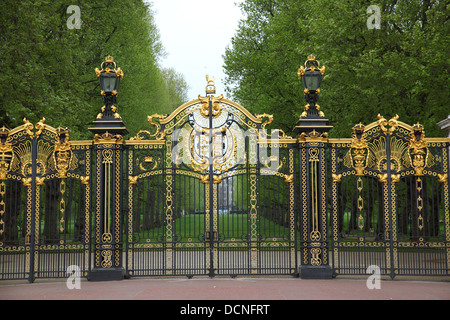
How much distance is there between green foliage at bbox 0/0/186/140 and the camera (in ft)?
50.9

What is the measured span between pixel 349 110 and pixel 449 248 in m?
7.85

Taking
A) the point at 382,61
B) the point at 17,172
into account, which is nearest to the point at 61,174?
the point at 17,172

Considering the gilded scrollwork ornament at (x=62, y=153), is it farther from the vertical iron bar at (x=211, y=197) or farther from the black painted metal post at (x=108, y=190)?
the vertical iron bar at (x=211, y=197)

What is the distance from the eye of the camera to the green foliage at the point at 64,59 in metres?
15.5

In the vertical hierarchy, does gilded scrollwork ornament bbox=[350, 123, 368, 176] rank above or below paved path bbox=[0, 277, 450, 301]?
above

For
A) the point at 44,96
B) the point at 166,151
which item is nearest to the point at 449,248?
the point at 166,151

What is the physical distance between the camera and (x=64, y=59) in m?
17.5

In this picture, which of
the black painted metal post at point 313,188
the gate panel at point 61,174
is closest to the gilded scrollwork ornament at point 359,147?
the black painted metal post at point 313,188

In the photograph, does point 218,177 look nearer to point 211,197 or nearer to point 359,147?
point 211,197

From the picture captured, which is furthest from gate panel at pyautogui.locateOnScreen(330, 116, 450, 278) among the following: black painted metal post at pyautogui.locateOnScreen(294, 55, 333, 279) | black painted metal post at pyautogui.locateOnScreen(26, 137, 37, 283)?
black painted metal post at pyautogui.locateOnScreen(26, 137, 37, 283)

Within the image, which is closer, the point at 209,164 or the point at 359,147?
the point at 359,147

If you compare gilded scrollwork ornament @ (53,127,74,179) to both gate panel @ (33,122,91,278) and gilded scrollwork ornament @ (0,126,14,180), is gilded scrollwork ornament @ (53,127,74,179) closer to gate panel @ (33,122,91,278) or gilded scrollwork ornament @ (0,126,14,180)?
gate panel @ (33,122,91,278)

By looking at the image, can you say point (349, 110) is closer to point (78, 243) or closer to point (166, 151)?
point (166, 151)

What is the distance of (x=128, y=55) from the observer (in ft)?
72.3
